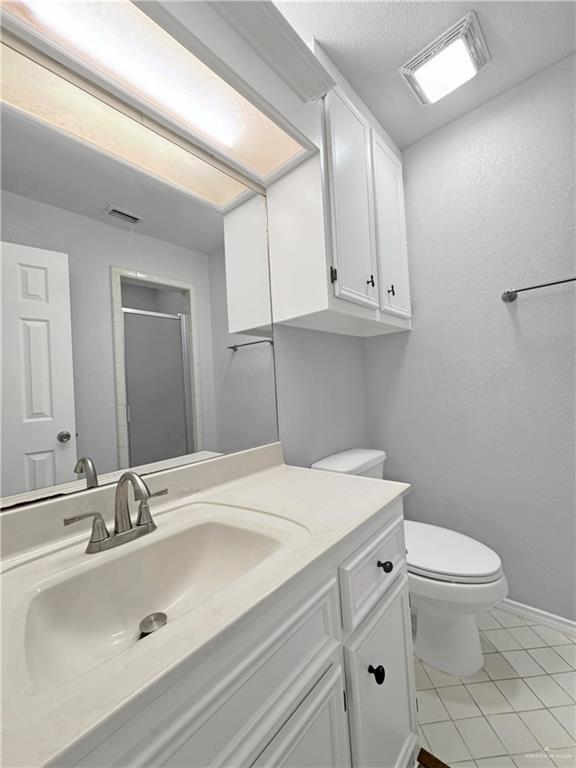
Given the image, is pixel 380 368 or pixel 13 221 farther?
pixel 380 368

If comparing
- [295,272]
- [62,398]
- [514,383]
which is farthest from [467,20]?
[62,398]

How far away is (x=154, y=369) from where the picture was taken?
3.29ft

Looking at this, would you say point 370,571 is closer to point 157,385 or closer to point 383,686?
point 383,686

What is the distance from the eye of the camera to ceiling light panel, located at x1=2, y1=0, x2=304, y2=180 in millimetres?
747

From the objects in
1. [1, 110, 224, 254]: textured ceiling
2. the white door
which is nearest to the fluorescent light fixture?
[1, 110, 224, 254]: textured ceiling

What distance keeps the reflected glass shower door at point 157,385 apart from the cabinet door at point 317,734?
2.20 feet

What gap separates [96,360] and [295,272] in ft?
2.56

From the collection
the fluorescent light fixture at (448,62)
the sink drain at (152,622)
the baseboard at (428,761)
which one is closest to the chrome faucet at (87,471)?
the sink drain at (152,622)

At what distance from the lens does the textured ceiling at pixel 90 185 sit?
75 centimetres

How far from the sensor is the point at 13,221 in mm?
724

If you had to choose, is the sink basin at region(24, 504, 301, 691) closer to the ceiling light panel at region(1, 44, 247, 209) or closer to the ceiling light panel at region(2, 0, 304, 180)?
the ceiling light panel at region(1, 44, 247, 209)

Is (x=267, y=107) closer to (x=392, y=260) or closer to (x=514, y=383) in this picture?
(x=392, y=260)

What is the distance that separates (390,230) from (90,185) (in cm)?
131

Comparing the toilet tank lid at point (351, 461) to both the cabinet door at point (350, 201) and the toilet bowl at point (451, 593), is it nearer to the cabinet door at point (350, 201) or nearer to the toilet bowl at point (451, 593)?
the toilet bowl at point (451, 593)
